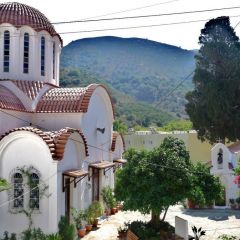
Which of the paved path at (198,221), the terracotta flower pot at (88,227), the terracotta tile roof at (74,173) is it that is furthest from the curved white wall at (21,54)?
the paved path at (198,221)

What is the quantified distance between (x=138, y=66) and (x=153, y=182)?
432 ft

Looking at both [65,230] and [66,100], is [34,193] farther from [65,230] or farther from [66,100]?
[66,100]

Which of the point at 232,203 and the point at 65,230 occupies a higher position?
the point at 65,230

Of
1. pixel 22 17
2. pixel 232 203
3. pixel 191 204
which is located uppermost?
pixel 22 17

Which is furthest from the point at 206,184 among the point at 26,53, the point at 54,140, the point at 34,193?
the point at 26,53

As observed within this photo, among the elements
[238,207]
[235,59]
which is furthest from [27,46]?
[235,59]

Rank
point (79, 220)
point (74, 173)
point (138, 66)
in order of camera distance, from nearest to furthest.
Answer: point (74, 173) < point (79, 220) < point (138, 66)

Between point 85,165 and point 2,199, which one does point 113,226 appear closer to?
point 85,165

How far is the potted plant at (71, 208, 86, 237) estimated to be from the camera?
49.3ft

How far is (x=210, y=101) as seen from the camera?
28.5 metres

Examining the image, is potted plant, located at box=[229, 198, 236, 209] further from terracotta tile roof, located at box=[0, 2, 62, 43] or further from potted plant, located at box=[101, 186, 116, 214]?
terracotta tile roof, located at box=[0, 2, 62, 43]

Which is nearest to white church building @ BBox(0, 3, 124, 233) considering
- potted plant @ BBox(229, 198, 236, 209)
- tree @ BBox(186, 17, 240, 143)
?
potted plant @ BBox(229, 198, 236, 209)

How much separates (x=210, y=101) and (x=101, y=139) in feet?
37.5

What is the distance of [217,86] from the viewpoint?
28.8 metres
